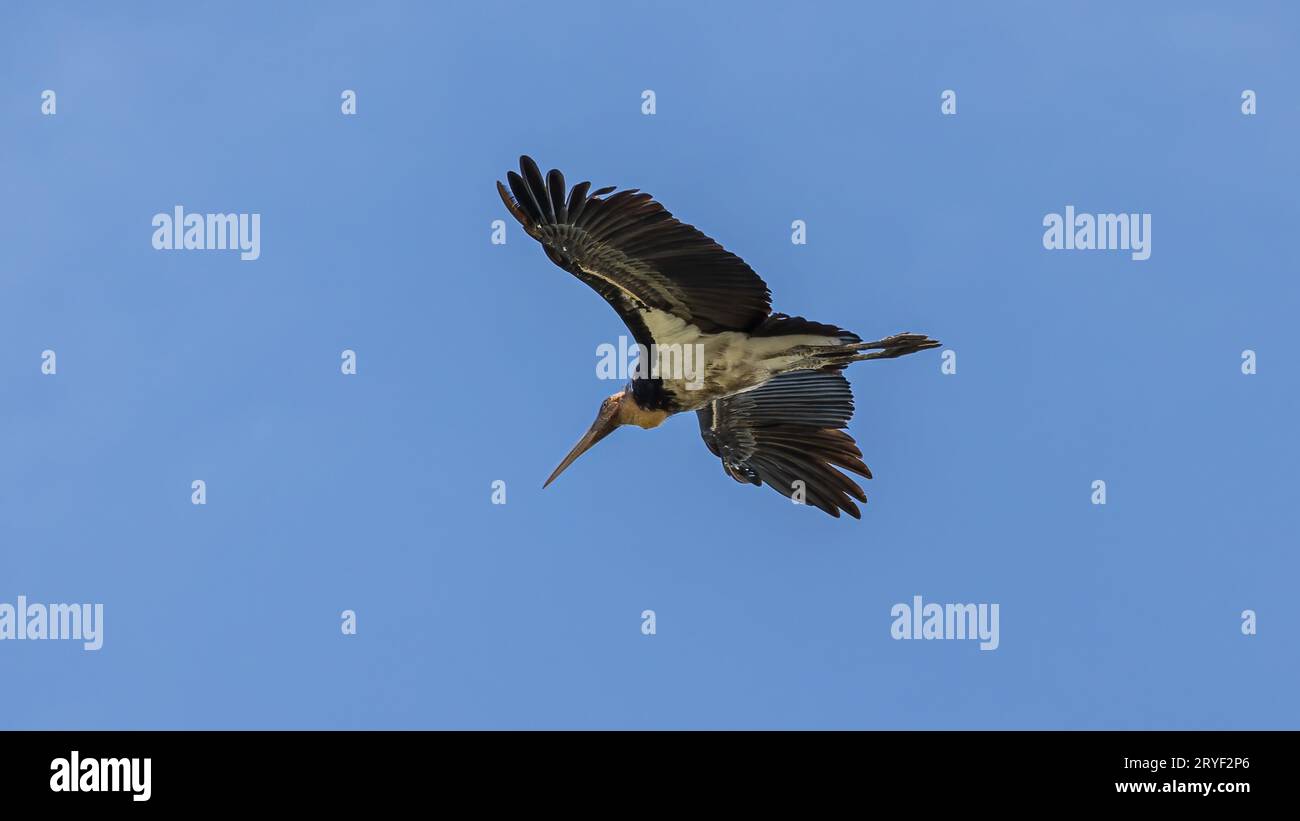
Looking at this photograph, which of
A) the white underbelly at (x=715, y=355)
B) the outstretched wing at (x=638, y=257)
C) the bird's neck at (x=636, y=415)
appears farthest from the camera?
the bird's neck at (x=636, y=415)

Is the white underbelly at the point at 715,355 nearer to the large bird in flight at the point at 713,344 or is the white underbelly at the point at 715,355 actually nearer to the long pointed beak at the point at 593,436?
the large bird in flight at the point at 713,344

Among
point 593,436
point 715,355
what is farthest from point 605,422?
point 715,355

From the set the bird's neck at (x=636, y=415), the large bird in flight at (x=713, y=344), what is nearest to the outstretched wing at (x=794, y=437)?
the large bird in flight at (x=713, y=344)

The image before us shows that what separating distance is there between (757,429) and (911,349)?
2.73m

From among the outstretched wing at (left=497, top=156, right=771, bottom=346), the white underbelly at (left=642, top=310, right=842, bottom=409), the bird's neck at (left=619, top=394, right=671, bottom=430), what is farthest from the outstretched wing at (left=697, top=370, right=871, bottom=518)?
the outstretched wing at (left=497, top=156, right=771, bottom=346)

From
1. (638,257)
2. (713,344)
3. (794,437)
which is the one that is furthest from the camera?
(794,437)

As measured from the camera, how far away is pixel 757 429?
20.0 m

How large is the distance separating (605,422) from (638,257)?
276 cm

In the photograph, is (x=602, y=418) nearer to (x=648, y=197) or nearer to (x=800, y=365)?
(x=800, y=365)

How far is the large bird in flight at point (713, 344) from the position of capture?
1647cm

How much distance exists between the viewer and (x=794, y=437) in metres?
19.8

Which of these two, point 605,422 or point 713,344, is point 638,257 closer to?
point 713,344

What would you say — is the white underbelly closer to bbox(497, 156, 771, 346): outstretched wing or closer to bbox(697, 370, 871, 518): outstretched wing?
bbox(497, 156, 771, 346): outstretched wing
